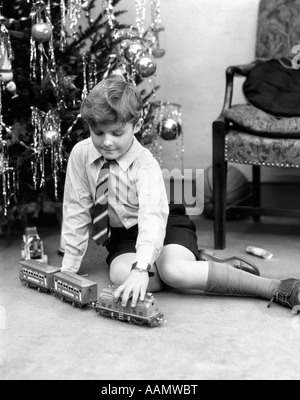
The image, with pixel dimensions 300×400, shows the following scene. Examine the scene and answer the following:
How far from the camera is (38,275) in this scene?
2031 mm

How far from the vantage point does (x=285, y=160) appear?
2.36 m

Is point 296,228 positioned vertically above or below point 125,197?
below

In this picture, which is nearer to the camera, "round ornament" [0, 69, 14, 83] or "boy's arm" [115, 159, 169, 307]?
"boy's arm" [115, 159, 169, 307]

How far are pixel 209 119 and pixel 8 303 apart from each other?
163cm

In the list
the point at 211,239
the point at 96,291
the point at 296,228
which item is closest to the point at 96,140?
the point at 96,291

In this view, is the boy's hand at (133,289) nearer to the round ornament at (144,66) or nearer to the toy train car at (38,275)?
the toy train car at (38,275)

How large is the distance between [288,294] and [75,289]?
64cm

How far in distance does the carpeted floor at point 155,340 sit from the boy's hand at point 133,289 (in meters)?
0.10

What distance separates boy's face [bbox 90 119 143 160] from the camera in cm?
181

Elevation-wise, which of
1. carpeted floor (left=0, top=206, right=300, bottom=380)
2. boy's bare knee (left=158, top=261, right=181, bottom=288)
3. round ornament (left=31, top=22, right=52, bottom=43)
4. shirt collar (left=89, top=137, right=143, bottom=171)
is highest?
round ornament (left=31, top=22, right=52, bottom=43)

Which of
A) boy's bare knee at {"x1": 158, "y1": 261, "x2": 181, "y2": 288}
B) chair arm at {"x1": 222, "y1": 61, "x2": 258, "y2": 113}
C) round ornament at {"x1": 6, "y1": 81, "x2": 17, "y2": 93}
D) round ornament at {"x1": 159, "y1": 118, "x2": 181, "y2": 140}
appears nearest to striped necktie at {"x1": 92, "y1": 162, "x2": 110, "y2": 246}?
boy's bare knee at {"x1": 158, "y1": 261, "x2": 181, "y2": 288}

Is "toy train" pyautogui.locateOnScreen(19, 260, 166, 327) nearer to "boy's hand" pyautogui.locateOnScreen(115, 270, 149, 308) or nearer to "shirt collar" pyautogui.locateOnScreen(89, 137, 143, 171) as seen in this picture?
"boy's hand" pyautogui.locateOnScreen(115, 270, 149, 308)

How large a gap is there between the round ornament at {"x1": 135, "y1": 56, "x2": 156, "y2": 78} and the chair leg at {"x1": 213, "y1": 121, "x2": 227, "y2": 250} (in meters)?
0.33
